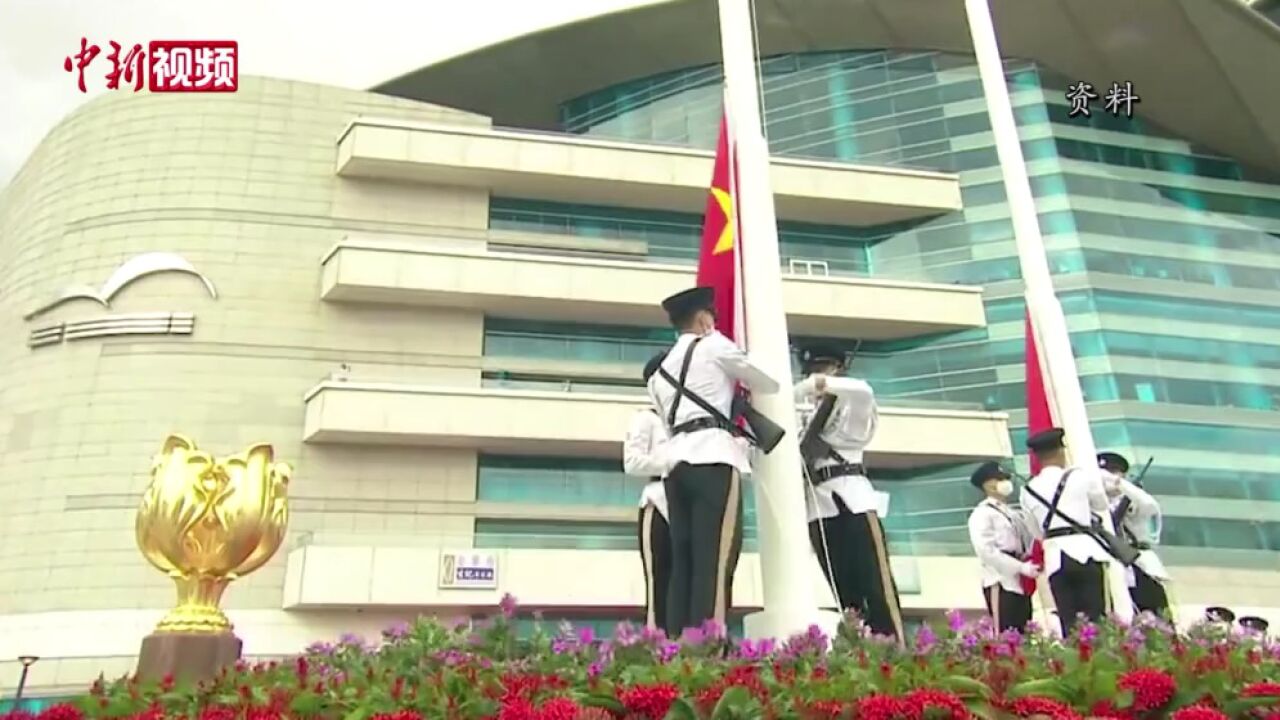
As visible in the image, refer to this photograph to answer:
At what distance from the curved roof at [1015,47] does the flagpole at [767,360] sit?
16.8 metres

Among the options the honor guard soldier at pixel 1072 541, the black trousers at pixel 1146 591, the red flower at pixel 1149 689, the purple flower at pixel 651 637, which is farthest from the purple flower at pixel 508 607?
the black trousers at pixel 1146 591

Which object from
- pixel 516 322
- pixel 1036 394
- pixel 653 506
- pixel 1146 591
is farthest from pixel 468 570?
pixel 653 506

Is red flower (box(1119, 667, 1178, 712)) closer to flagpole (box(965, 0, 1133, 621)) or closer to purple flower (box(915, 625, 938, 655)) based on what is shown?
purple flower (box(915, 625, 938, 655))

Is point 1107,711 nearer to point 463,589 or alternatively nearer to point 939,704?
point 939,704

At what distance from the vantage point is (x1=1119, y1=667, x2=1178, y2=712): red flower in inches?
91.0

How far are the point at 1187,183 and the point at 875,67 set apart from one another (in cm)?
794

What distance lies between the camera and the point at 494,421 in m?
16.8

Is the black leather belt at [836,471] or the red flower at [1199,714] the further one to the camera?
the black leather belt at [836,471]

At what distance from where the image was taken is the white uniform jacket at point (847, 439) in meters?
4.83

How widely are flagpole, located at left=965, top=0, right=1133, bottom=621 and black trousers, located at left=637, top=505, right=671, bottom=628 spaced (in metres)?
4.34

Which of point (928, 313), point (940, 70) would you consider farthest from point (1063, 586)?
point (940, 70)

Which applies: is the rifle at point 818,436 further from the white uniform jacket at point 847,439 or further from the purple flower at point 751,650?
Result: the purple flower at point 751,650

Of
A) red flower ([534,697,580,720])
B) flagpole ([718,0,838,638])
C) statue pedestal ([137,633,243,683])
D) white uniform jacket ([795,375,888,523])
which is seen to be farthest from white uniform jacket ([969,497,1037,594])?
red flower ([534,697,580,720])

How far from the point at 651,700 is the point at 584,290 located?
16.3m
